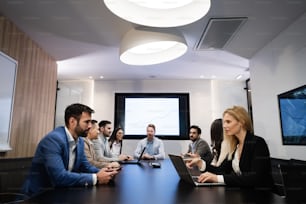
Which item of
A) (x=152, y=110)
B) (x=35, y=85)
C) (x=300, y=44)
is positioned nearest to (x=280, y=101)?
(x=300, y=44)

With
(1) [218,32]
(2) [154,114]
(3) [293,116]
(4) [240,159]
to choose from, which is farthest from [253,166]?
(2) [154,114]

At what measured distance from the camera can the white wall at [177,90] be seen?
5.07m

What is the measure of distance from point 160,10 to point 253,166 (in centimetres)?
113

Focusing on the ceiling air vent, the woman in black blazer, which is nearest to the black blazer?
the woman in black blazer

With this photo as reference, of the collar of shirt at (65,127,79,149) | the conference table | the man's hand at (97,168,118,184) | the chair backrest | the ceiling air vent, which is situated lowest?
the chair backrest

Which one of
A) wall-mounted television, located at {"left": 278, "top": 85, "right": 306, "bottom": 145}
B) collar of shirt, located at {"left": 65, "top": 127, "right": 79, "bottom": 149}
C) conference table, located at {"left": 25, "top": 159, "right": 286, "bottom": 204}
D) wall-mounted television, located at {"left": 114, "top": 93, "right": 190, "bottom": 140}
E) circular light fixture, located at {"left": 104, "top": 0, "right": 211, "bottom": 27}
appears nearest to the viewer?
conference table, located at {"left": 25, "top": 159, "right": 286, "bottom": 204}

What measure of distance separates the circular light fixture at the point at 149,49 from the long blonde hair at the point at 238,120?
0.84m

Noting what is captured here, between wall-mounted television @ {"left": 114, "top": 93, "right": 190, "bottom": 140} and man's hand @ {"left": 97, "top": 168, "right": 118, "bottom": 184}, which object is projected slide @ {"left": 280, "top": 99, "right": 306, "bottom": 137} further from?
wall-mounted television @ {"left": 114, "top": 93, "right": 190, "bottom": 140}

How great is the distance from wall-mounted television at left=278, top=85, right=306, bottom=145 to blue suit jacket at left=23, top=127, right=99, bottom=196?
2.36 metres

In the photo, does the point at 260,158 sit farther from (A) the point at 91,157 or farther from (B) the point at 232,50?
(B) the point at 232,50

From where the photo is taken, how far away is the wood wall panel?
2.66m

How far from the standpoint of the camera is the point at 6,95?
99.7 inches

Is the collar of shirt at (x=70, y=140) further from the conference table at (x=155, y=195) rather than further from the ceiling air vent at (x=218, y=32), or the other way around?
the ceiling air vent at (x=218, y=32)

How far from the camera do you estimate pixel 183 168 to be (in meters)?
1.26
